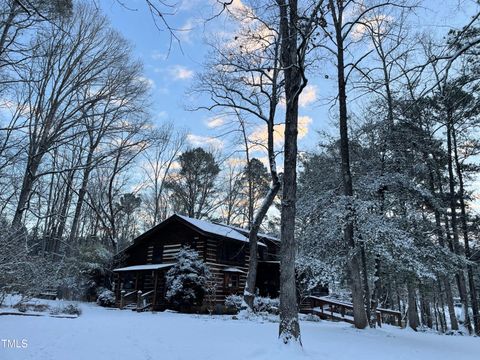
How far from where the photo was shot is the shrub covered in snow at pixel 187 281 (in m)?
17.2

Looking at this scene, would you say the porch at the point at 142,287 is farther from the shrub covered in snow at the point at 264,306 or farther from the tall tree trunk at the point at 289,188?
the tall tree trunk at the point at 289,188

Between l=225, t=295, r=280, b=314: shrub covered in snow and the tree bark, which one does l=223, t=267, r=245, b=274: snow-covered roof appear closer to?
l=225, t=295, r=280, b=314: shrub covered in snow

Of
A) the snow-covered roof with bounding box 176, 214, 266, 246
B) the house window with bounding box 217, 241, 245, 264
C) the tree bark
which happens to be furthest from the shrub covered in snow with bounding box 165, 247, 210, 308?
the tree bark

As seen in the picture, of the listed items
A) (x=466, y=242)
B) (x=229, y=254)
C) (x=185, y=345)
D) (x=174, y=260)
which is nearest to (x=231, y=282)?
(x=229, y=254)

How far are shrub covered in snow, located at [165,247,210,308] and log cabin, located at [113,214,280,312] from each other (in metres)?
1.07

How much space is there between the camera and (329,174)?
1479 cm

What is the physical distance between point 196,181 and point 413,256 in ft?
71.5

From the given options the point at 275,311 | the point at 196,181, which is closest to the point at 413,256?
the point at 275,311

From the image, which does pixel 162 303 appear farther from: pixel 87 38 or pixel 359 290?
pixel 87 38

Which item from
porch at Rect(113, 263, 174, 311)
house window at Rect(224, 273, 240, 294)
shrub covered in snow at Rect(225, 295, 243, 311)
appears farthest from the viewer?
house window at Rect(224, 273, 240, 294)

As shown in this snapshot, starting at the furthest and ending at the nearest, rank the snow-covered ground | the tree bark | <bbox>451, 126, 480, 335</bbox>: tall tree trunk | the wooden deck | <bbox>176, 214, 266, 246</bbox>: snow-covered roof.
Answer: <bbox>176, 214, 266, 246</bbox>: snow-covered roof, the wooden deck, <bbox>451, 126, 480, 335</bbox>: tall tree trunk, the tree bark, the snow-covered ground

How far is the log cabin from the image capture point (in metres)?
19.5

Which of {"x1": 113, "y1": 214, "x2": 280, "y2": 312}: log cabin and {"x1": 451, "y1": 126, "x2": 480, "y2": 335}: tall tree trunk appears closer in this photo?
{"x1": 451, "y1": 126, "x2": 480, "y2": 335}: tall tree trunk

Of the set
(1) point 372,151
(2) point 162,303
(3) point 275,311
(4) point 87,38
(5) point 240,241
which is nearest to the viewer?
(1) point 372,151
